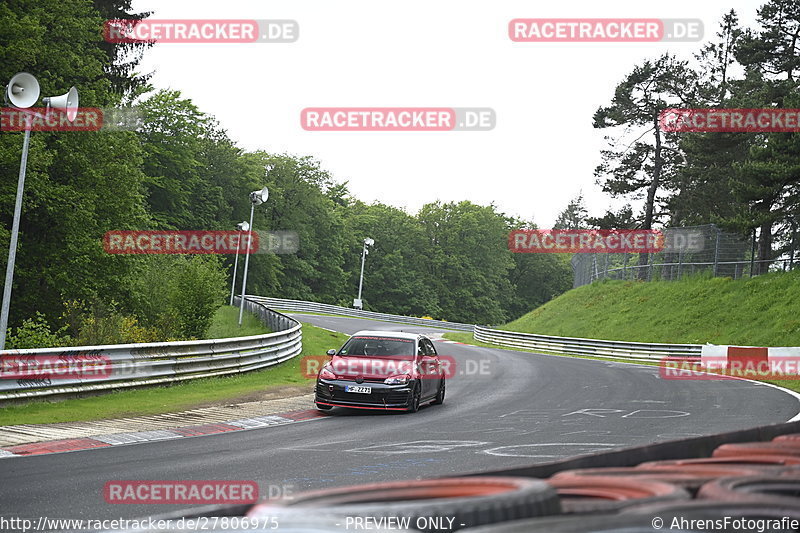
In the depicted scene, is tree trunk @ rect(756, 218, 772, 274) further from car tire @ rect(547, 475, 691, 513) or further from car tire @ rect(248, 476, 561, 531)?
car tire @ rect(248, 476, 561, 531)

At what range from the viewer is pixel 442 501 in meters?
3.00

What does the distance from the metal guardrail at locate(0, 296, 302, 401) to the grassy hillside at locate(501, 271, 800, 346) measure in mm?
25660

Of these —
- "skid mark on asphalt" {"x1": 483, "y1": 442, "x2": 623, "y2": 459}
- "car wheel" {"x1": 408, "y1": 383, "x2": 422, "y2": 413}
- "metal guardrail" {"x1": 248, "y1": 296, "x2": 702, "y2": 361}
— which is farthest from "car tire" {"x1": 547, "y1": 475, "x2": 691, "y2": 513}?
"metal guardrail" {"x1": 248, "y1": 296, "x2": 702, "y2": 361}

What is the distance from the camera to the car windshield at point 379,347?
688 inches

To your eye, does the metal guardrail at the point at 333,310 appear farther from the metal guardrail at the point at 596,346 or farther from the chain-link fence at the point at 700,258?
the metal guardrail at the point at 596,346

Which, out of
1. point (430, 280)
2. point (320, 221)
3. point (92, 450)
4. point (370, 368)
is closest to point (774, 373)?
point (370, 368)

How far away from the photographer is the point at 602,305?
56.7 meters

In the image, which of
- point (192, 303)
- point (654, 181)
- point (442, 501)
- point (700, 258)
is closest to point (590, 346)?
point (700, 258)

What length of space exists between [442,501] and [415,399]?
13.7 meters

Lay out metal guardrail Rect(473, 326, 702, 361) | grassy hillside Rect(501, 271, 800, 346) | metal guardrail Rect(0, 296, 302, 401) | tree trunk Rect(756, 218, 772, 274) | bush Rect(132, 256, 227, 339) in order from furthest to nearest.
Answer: tree trunk Rect(756, 218, 772, 274)
grassy hillside Rect(501, 271, 800, 346)
metal guardrail Rect(473, 326, 702, 361)
bush Rect(132, 256, 227, 339)
metal guardrail Rect(0, 296, 302, 401)

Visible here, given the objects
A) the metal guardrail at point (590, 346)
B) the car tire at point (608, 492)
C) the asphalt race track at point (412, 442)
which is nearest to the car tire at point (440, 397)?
the asphalt race track at point (412, 442)

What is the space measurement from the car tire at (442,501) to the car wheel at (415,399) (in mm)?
13155

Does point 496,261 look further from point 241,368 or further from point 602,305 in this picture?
point 241,368

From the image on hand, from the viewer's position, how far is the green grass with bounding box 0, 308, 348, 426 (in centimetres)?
1348
